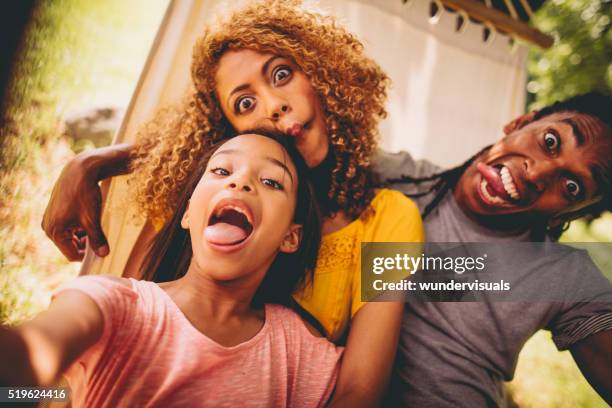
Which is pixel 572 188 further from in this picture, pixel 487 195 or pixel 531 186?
pixel 487 195

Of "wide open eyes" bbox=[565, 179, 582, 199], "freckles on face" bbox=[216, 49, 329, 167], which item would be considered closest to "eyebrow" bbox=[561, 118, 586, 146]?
"wide open eyes" bbox=[565, 179, 582, 199]

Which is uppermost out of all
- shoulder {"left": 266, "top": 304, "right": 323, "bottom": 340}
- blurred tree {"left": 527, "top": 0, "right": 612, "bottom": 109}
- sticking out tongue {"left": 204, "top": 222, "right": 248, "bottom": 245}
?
blurred tree {"left": 527, "top": 0, "right": 612, "bottom": 109}

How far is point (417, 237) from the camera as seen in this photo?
3.66 feet

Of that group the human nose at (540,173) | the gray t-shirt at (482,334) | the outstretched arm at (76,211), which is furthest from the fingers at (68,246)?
the human nose at (540,173)

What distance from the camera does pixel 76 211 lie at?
3.45ft

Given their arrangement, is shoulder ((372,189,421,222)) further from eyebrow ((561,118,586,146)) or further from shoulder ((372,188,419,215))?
eyebrow ((561,118,586,146))

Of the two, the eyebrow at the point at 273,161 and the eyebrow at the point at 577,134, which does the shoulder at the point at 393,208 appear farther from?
the eyebrow at the point at 577,134

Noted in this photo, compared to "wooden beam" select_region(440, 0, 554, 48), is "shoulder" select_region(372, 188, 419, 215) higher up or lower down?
lower down

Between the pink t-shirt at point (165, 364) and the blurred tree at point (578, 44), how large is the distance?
2.09 m

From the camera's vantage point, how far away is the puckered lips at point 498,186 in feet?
3.70

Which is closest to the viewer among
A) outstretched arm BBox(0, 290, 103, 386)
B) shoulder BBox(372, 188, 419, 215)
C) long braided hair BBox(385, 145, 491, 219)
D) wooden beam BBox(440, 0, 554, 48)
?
outstretched arm BBox(0, 290, 103, 386)

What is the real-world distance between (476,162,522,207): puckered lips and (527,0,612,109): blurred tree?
129 cm

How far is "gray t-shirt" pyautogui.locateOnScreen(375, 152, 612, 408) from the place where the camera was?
1.07m

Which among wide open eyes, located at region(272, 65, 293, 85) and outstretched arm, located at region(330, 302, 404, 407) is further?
wide open eyes, located at region(272, 65, 293, 85)
